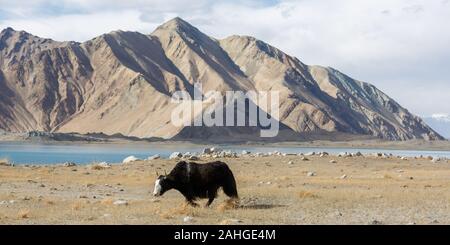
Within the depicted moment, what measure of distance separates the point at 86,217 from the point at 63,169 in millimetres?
25356

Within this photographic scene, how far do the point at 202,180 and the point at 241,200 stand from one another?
3.22m

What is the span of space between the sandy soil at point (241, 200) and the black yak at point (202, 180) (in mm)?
527

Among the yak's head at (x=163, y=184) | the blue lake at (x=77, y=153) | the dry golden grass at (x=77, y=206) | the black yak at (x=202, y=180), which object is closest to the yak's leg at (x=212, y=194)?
the black yak at (x=202, y=180)

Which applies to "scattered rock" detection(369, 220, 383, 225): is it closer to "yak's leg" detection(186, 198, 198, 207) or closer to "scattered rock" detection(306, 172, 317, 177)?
"yak's leg" detection(186, 198, 198, 207)

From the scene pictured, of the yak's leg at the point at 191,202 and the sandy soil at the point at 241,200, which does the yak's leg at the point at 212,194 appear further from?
the yak's leg at the point at 191,202

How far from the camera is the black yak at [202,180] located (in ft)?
64.5

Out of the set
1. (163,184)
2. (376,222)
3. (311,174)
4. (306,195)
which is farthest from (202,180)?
(311,174)

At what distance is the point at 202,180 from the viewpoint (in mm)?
19672

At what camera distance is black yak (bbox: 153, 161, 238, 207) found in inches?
774

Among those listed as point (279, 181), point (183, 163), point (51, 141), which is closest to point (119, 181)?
point (279, 181)

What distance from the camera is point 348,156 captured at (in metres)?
54.3

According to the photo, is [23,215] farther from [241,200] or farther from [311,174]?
[311,174]

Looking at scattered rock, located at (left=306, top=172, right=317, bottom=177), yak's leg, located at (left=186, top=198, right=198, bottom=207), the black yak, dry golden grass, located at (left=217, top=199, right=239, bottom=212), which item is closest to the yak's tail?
the black yak
